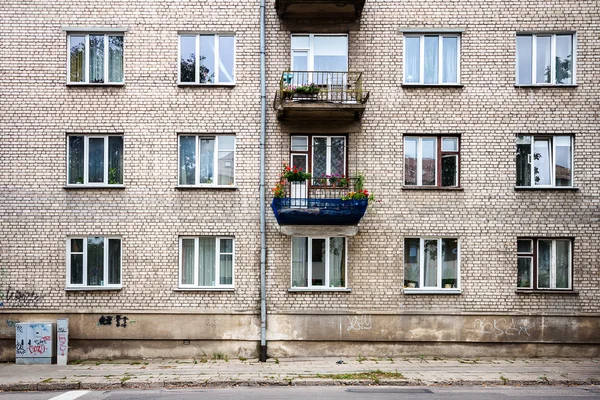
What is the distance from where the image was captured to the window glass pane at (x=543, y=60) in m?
14.1

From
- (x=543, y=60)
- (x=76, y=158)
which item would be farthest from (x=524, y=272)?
(x=76, y=158)

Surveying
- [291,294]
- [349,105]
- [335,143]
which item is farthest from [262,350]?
[349,105]

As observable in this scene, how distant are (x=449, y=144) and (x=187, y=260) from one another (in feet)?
25.7

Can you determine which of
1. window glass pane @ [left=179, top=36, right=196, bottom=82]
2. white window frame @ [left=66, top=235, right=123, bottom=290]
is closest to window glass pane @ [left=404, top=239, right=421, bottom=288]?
window glass pane @ [left=179, top=36, right=196, bottom=82]

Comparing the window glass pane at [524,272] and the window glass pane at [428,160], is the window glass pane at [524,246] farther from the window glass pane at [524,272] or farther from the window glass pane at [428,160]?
the window glass pane at [428,160]

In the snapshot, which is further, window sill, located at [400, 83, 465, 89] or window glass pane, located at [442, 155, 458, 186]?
window glass pane, located at [442, 155, 458, 186]

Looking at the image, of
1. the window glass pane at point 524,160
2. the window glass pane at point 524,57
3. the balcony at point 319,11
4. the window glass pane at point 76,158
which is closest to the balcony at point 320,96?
the balcony at point 319,11

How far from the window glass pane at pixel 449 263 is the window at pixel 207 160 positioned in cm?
611

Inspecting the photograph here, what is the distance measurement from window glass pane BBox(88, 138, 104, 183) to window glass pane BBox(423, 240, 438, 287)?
9058 mm

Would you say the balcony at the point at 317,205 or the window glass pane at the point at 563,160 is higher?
the window glass pane at the point at 563,160

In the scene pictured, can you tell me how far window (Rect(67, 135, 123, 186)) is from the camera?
13.9 meters

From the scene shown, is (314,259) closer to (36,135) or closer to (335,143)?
(335,143)

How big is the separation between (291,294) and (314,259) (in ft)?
3.68

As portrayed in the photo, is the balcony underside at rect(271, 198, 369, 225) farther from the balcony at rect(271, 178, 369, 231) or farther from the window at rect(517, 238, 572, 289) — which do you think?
the window at rect(517, 238, 572, 289)
